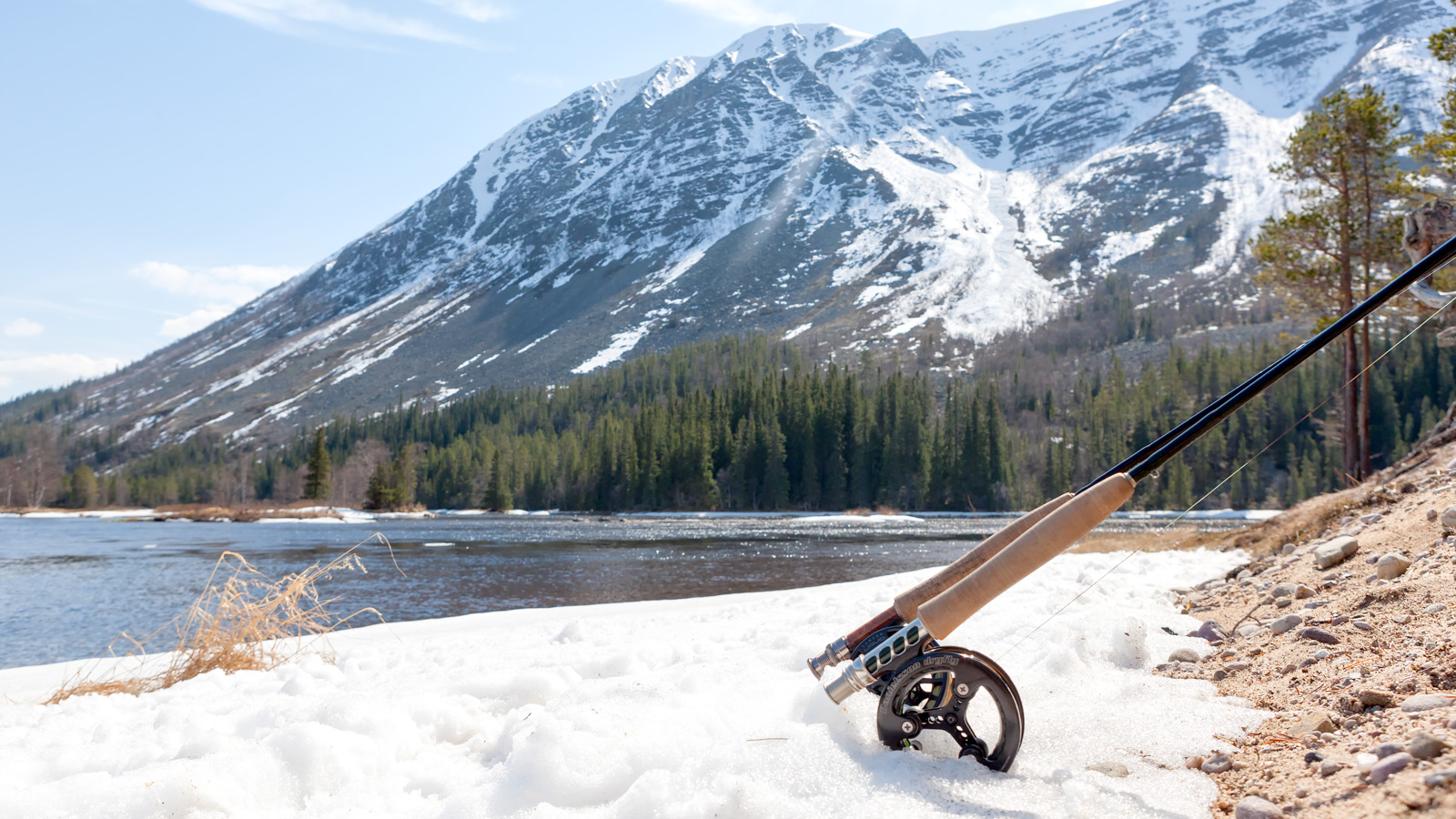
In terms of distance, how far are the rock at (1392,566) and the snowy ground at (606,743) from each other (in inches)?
49.6

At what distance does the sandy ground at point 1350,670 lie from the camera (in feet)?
7.96

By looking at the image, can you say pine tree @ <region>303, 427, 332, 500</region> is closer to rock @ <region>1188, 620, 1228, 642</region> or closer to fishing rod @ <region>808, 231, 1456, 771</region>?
rock @ <region>1188, 620, 1228, 642</region>

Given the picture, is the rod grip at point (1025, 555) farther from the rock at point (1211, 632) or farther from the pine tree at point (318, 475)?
the pine tree at point (318, 475)

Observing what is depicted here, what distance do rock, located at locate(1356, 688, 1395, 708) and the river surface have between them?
1103 centimetres

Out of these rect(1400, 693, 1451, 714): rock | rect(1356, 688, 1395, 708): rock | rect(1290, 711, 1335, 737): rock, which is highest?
rect(1400, 693, 1451, 714): rock

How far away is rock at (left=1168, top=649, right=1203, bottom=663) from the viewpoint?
4852 mm

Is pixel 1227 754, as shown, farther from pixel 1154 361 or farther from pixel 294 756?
pixel 1154 361

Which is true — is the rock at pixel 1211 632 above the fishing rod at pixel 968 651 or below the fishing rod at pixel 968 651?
below

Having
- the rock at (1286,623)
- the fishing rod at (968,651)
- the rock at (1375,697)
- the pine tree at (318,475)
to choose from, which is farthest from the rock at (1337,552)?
the pine tree at (318,475)

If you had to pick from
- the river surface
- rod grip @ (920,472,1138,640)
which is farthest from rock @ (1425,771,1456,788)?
the river surface

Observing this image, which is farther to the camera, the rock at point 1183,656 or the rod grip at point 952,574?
the rock at point 1183,656

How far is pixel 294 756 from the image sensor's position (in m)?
3.37

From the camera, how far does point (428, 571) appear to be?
24.6 meters

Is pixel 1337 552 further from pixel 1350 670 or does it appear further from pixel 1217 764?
pixel 1217 764
